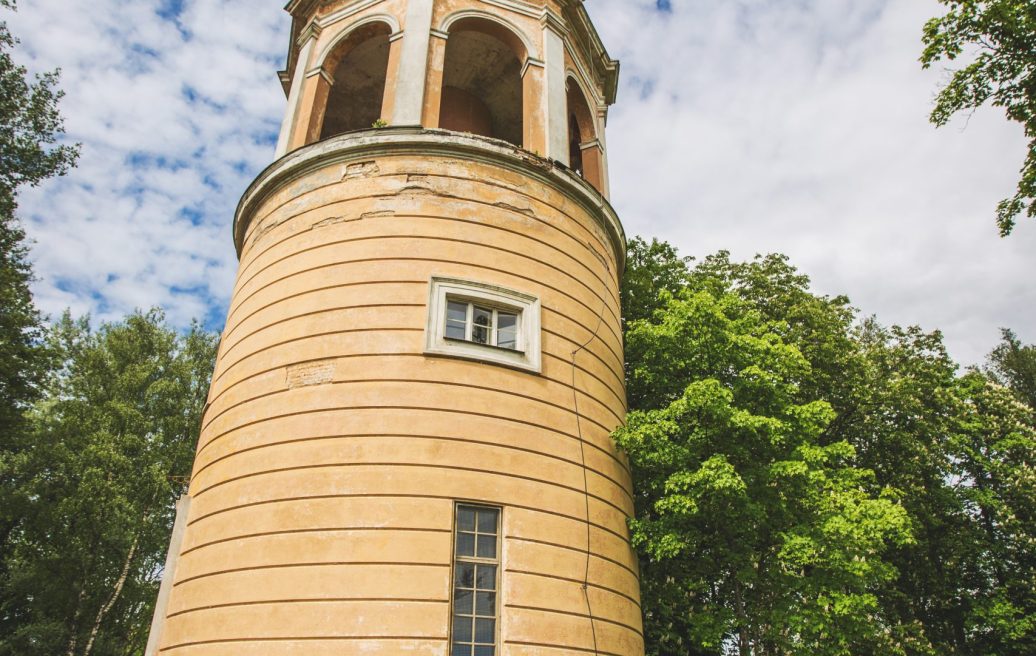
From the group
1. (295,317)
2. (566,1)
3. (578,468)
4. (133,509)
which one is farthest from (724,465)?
(133,509)

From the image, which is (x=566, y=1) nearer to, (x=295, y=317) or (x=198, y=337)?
A: (x=295, y=317)

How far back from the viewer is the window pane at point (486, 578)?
24.8 ft

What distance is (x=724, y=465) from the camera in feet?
30.3

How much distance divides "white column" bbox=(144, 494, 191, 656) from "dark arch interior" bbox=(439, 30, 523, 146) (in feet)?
29.2

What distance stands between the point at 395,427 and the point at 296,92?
814cm

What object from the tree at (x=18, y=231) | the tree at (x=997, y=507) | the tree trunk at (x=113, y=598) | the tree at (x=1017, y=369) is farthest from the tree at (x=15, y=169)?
the tree at (x=1017, y=369)

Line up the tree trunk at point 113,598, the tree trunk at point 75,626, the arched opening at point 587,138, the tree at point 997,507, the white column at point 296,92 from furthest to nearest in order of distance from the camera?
1. the tree trunk at point 113,598
2. the tree trunk at point 75,626
3. the tree at point 997,507
4. the arched opening at point 587,138
5. the white column at point 296,92

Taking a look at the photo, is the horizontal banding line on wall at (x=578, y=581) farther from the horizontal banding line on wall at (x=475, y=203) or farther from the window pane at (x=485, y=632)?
the horizontal banding line on wall at (x=475, y=203)

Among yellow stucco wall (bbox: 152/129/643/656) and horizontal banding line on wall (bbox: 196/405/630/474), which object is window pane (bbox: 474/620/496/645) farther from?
horizontal banding line on wall (bbox: 196/405/630/474)

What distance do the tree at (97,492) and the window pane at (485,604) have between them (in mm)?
18859

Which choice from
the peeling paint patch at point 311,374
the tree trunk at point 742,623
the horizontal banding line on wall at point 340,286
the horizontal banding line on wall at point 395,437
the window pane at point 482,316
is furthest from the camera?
the tree trunk at point 742,623

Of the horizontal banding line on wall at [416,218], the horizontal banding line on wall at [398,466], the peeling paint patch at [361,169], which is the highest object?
the peeling paint patch at [361,169]

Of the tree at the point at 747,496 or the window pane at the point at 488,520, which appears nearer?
the window pane at the point at 488,520

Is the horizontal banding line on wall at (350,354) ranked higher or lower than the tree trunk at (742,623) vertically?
higher
